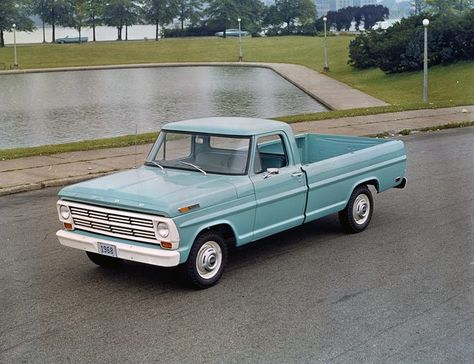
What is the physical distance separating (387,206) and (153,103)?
24.4 metres

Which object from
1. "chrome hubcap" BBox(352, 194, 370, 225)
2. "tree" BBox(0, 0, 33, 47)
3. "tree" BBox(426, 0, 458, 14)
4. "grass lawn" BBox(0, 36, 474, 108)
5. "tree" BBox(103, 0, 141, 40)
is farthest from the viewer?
"tree" BBox(103, 0, 141, 40)

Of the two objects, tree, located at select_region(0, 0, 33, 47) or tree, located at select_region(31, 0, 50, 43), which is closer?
tree, located at select_region(0, 0, 33, 47)

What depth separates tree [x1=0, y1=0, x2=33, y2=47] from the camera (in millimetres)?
88250

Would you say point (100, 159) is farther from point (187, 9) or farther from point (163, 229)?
point (187, 9)

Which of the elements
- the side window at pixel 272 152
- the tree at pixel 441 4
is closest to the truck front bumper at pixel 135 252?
the side window at pixel 272 152

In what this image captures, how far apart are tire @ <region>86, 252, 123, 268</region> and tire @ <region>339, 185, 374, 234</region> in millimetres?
2933

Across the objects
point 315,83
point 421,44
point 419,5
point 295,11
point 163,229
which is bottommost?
point 163,229

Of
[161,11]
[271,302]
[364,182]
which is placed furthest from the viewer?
[161,11]

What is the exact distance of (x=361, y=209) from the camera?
9.55 metres

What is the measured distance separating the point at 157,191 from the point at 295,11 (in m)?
88.8

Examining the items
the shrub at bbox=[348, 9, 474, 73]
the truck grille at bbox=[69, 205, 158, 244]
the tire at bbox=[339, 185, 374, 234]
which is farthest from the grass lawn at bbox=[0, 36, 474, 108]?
the truck grille at bbox=[69, 205, 158, 244]

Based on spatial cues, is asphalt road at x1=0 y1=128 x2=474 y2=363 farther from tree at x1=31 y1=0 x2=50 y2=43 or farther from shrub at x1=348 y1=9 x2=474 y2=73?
tree at x1=31 y1=0 x2=50 y2=43

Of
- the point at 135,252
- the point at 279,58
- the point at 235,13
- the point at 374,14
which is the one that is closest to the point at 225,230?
the point at 135,252

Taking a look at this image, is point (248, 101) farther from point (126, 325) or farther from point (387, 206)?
point (126, 325)
